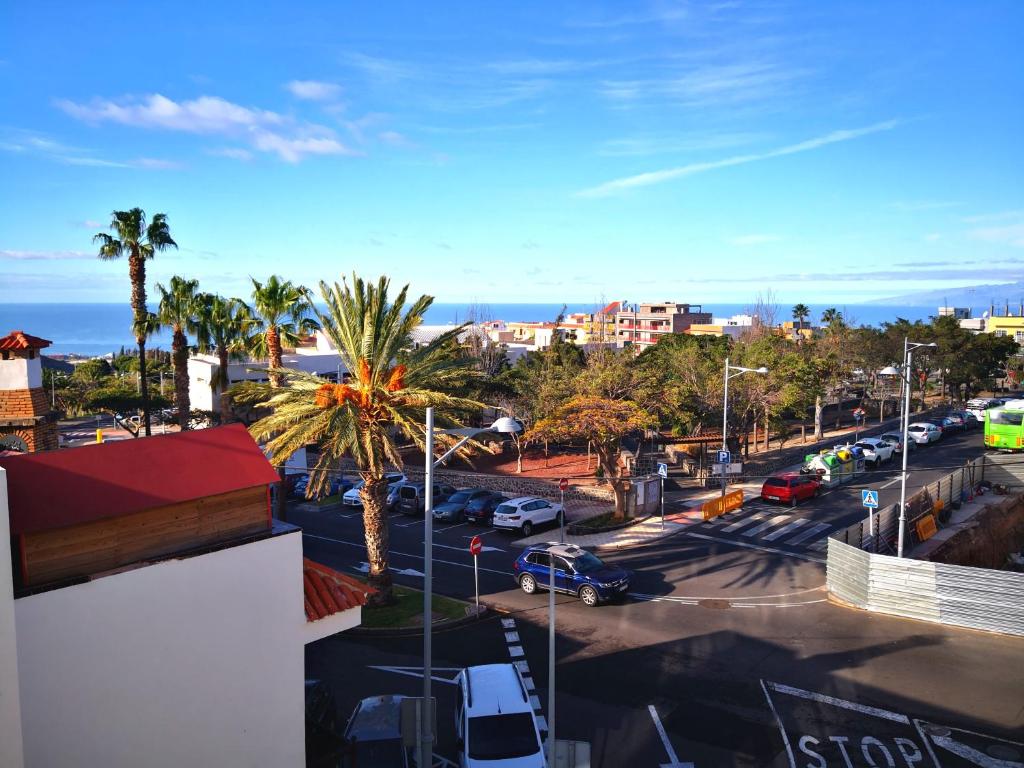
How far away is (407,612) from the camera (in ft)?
67.1

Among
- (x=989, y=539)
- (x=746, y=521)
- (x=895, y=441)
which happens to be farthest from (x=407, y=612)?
(x=895, y=441)

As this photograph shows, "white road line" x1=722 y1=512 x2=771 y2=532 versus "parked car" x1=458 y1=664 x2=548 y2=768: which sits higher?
"parked car" x1=458 y1=664 x2=548 y2=768

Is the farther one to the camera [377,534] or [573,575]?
[573,575]

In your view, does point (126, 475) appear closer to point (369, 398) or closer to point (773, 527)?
point (369, 398)

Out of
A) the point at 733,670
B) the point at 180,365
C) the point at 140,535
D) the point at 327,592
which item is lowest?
the point at 733,670

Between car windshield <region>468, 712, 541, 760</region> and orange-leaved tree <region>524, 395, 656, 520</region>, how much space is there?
690 inches

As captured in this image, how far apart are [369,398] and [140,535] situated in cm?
1051

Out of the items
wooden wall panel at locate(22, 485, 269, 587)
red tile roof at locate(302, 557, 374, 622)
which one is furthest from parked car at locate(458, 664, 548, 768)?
wooden wall panel at locate(22, 485, 269, 587)

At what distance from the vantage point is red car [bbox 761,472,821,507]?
33.0 m

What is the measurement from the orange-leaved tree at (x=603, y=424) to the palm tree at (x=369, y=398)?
34.8 ft

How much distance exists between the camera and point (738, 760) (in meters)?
13.0

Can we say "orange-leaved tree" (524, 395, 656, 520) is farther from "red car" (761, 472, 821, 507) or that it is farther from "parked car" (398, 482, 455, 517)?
"red car" (761, 472, 821, 507)

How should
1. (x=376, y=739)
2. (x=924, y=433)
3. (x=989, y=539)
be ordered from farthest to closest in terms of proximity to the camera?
(x=924, y=433), (x=989, y=539), (x=376, y=739)

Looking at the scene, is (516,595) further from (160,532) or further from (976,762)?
(160,532)
